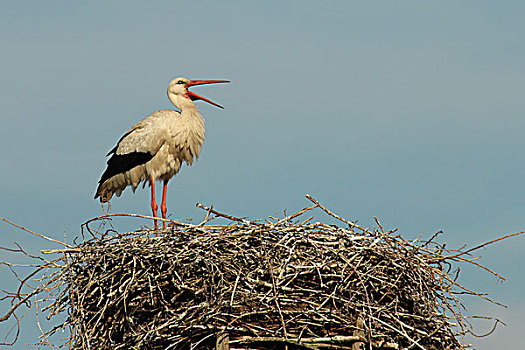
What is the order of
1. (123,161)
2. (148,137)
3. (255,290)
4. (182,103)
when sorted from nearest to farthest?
(255,290) → (148,137) → (123,161) → (182,103)

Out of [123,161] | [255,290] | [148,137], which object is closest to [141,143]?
[148,137]

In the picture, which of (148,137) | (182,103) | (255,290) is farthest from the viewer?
(182,103)

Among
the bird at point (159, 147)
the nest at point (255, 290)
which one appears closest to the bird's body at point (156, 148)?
the bird at point (159, 147)

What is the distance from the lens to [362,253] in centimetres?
761

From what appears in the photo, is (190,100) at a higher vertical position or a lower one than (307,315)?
higher

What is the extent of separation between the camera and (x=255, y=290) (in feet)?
24.0

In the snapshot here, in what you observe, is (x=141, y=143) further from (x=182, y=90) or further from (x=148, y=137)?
(x=182, y=90)

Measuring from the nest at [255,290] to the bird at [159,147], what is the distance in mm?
3619

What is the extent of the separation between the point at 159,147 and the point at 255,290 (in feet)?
14.5

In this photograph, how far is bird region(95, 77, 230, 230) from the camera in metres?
11.4

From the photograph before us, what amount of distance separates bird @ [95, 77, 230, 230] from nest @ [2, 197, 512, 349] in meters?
3.62

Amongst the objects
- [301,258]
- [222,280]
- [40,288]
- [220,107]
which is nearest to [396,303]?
[301,258]

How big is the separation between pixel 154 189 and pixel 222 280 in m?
4.59

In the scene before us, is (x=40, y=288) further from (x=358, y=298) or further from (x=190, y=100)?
(x=190, y=100)
